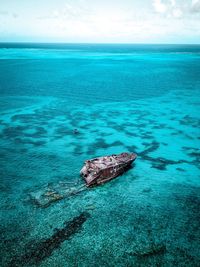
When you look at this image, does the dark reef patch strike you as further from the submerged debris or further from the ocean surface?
the submerged debris

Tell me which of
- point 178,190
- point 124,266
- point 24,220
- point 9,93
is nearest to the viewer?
point 124,266

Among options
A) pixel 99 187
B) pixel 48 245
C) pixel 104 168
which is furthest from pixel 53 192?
pixel 48 245

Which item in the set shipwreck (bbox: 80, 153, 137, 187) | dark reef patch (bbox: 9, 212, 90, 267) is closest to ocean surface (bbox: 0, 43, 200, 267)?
dark reef patch (bbox: 9, 212, 90, 267)

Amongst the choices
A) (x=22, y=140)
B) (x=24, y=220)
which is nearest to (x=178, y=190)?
(x=24, y=220)

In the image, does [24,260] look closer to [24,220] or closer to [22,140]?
[24,220]

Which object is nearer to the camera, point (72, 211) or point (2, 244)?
point (2, 244)

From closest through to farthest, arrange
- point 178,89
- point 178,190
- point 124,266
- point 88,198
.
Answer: point 124,266
point 88,198
point 178,190
point 178,89

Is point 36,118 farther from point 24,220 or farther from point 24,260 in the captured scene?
point 24,260
